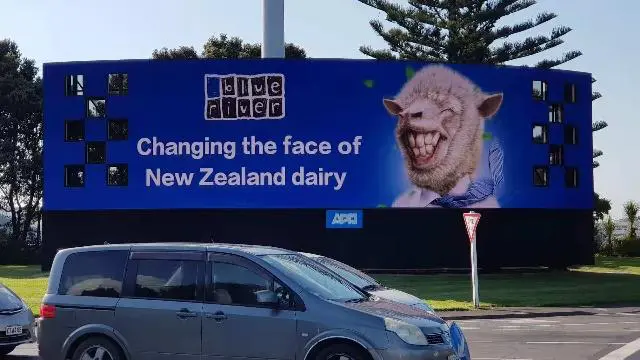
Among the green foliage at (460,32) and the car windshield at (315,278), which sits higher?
the green foliage at (460,32)

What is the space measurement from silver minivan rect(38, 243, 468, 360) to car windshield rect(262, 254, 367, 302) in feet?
0.06

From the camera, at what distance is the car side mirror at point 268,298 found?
381 inches

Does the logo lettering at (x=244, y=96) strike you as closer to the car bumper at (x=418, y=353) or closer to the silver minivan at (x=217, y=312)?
the silver minivan at (x=217, y=312)

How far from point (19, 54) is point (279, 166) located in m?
37.5

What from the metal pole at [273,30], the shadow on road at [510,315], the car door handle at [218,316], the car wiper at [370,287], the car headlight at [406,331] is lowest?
the shadow on road at [510,315]

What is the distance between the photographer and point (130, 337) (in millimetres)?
10258

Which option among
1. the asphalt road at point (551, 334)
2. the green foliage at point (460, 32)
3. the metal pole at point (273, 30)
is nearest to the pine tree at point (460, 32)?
the green foliage at point (460, 32)

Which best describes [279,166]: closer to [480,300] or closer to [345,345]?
[480,300]

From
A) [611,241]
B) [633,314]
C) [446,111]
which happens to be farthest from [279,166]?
[611,241]

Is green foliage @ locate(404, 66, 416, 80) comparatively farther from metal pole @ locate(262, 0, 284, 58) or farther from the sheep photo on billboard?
metal pole @ locate(262, 0, 284, 58)

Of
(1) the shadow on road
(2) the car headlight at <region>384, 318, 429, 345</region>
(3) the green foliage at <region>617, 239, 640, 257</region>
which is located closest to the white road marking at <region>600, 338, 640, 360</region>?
(2) the car headlight at <region>384, 318, 429, 345</region>

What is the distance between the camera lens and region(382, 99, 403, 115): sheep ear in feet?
122

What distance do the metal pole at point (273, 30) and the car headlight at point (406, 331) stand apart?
→ 111 ft

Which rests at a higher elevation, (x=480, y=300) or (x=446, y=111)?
(x=446, y=111)
